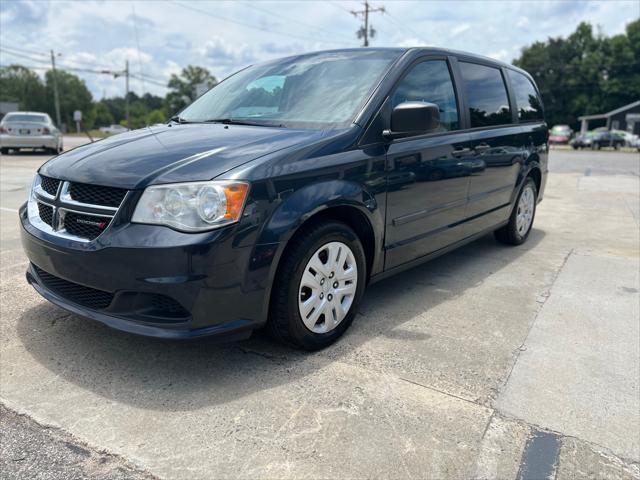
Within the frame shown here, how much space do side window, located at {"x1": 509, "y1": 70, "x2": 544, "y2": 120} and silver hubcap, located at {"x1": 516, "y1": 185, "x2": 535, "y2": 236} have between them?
2.52 feet

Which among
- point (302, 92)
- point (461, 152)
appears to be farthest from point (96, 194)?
point (461, 152)

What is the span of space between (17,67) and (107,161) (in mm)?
114728

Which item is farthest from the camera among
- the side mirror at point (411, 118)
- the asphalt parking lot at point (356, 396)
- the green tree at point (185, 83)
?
the green tree at point (185, 83)

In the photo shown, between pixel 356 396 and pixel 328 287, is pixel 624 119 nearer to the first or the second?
pixel 328 287

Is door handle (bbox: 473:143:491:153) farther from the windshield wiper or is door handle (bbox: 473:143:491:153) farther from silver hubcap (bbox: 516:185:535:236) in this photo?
the windshield wiper

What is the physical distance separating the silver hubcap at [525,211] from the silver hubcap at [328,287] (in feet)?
9.92

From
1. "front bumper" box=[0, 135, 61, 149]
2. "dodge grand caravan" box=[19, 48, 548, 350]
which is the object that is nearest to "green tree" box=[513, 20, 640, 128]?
"front bumper" box=[0, 135, 61, 149]

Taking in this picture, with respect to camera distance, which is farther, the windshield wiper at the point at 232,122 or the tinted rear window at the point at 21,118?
the tinted rear window at the point at 21,118

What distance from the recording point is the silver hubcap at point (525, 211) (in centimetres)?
537

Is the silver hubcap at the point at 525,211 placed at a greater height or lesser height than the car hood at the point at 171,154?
lesser

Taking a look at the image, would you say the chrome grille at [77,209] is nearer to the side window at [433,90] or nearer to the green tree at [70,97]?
the side window at [433,90]

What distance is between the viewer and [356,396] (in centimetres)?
245

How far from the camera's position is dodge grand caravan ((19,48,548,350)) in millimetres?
2346

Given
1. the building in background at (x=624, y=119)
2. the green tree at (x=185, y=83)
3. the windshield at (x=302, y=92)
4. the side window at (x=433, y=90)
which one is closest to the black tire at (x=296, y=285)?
the windshield at (x=302, y=92)
